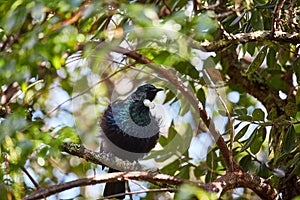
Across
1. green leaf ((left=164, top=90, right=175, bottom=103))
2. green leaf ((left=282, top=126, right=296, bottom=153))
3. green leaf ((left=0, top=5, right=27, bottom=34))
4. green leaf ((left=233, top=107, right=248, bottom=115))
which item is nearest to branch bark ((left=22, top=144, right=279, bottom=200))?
green leaf ((left=282, top=126, right=296, bottom=153))

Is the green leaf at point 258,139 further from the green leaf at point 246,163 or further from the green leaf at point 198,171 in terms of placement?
the green leaf at point 198,171

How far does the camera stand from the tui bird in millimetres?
2850

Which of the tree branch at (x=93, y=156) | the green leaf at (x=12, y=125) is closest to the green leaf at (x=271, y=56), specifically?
the tree branch at (x=93, y=156)

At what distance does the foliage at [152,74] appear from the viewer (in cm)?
187

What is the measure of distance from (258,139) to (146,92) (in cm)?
72

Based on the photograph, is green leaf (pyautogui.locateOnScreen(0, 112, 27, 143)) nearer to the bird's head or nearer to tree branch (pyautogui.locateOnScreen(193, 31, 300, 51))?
tree branch (pyautogui.locateOnScreen(193, 31, 300, 51))

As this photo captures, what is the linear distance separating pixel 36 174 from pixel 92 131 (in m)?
0.66

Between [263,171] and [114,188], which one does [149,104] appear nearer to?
[114,188]

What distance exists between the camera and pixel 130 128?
2.89 meters

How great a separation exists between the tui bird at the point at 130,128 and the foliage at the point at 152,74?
0.20 ft

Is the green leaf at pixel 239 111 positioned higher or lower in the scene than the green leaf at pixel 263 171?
higher

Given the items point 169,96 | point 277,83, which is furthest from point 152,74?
point 277,83

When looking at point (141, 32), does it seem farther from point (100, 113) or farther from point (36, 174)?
point (36, 174)

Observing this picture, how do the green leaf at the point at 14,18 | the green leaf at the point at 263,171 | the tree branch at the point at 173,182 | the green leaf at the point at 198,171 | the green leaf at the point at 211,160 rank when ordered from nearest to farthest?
the tree branch at the point at 173,182
the green leaf at the point at 14,18
the green leaf at the point at 263,171
the green leaf at the point at 211,160
the green leaf at the point at 198,171
